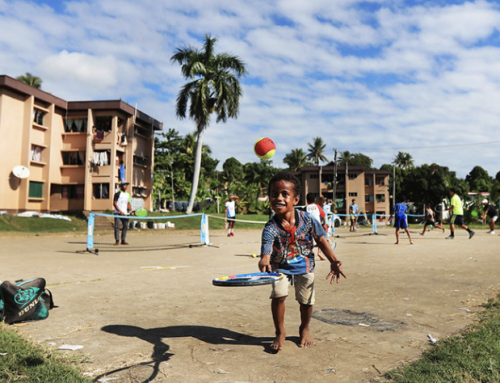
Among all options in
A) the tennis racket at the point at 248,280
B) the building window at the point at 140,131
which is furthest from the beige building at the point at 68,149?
the tennis racket at the point at 248,280

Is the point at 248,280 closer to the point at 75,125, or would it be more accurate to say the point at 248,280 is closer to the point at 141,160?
the point at 75,125

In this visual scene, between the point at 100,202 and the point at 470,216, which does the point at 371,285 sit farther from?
the point at 470,216

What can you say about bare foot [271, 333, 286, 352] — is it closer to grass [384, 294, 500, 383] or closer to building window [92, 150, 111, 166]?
grass [384, 294, 500, 383]

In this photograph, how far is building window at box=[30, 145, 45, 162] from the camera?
3056cm

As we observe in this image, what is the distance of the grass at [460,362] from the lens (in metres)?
2.85

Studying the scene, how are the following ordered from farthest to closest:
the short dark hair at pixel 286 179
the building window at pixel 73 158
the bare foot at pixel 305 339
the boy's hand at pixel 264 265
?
the building window at pixel 73 158 → the short dark hair at pixel 286 179 → the bare foot at pixel 305 339 → the boy's hand at pixel 264 265

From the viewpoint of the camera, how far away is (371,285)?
6.83m

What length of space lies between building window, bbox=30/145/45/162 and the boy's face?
3123cm

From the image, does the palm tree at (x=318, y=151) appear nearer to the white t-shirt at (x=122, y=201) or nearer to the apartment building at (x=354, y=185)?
the apartment building at (x=354, y=185)

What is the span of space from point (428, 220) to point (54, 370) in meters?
21.6

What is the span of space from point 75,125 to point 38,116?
9.58 ft

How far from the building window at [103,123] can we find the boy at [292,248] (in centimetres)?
3208

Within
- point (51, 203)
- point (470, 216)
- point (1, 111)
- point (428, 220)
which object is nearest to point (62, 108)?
point (1, 111)

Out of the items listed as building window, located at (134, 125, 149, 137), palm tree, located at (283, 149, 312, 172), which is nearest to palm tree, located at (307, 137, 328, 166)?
palm tree, located at (283, 149, 312, 172)
